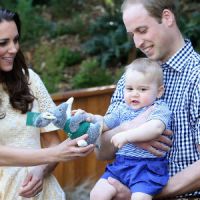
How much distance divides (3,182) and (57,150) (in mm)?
476

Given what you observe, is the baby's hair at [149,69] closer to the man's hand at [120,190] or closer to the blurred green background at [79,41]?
the man's hand at [120,190]

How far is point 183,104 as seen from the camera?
3.42 meters

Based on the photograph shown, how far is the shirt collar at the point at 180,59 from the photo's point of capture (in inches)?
137

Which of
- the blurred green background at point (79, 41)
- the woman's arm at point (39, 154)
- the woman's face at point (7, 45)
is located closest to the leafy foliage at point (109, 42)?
the blurred green background at point (79, 41)

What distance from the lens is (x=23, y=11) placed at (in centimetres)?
902

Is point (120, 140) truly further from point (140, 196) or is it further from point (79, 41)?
point (79, 41)

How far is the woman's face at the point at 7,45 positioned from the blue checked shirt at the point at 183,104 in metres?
0.85

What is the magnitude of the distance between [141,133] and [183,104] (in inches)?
10.7

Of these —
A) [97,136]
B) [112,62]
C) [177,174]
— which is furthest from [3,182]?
[112,62]

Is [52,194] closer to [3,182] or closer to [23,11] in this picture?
[3,182]

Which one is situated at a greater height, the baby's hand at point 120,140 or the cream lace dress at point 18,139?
the baby's hand at point 120,140

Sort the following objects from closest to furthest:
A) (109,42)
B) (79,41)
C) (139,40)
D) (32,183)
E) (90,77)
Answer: (139,40), (32,183), (90,77), (109,42), (79,41)

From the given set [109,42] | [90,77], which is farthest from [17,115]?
[109,42]

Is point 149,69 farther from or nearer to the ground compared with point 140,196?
farther from the ground
